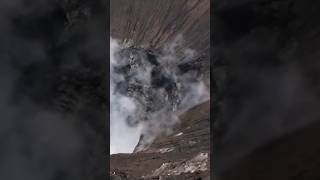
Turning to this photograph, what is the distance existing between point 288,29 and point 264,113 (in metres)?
0.34

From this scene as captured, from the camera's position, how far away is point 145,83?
3459 cm

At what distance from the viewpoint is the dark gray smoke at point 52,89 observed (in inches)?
75.3

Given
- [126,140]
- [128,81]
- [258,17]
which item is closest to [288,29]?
[258,17]

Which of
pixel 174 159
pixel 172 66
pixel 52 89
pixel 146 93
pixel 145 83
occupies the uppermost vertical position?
pixel 172 66

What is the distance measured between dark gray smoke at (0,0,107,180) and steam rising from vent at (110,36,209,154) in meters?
27.0

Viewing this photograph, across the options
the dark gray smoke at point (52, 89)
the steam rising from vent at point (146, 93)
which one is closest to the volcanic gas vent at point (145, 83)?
the steam rising from vent at point (146, 93)

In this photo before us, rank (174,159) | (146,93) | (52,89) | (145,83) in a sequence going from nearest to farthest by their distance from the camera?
1. (52,89)
2. (174,159)
3. (146,93)
4. (145,83)

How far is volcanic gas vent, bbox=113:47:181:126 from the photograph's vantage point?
3331cm

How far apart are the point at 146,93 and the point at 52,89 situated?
Result: 3215cm

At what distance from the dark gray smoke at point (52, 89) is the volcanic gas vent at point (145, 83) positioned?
3030 cm

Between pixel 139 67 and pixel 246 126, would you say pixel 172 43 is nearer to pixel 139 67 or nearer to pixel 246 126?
pixel 139 67

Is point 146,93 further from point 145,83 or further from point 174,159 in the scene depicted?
point 174,159

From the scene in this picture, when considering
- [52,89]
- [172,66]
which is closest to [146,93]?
[172,66]

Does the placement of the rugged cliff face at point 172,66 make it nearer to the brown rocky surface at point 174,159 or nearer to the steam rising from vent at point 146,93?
the brown rocky surface at point 174,159
